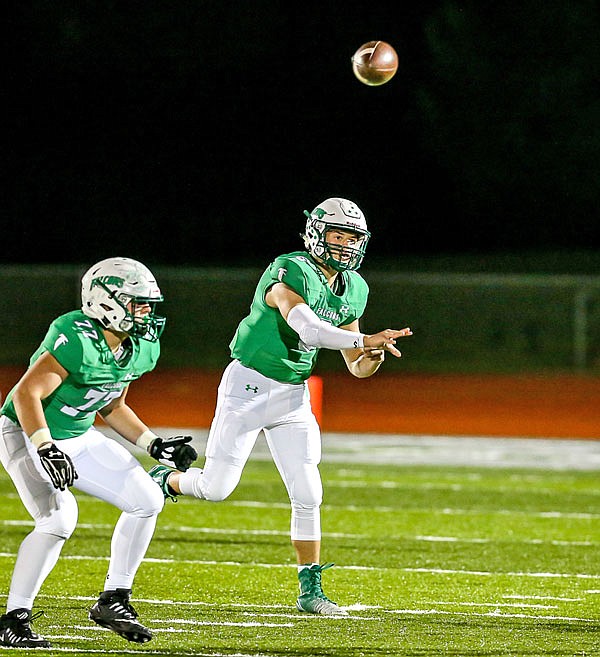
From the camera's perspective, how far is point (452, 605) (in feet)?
21.7

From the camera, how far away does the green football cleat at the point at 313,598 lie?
Answer: 6281 mm

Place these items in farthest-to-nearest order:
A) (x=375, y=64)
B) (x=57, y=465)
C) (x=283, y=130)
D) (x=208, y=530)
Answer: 1. (x=283, y=130)
2. (x=208, y=530)
3. (x=375, y=64)
4. (x=57, y=465)

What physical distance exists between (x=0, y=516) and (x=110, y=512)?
2.56 ft

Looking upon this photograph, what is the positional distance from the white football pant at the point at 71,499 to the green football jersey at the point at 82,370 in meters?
0.09

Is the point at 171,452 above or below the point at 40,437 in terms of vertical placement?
above

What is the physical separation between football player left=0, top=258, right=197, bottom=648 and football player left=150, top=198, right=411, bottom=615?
87cm

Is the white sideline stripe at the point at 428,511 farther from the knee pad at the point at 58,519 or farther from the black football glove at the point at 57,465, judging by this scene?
the black football glove at the point at 57,465

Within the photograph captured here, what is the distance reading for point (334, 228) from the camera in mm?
6391

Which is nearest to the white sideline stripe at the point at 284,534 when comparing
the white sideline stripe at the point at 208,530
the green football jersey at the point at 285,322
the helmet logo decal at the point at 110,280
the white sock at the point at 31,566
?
the white sideline stripe at the point at 208,530

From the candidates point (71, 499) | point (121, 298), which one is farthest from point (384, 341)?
point (71, 499)

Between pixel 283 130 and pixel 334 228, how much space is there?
28289mm

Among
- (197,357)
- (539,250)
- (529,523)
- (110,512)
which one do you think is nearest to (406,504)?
(529,523)

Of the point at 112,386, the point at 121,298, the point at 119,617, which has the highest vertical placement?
the point at 121,298

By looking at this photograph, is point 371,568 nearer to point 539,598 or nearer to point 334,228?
point 539,598
